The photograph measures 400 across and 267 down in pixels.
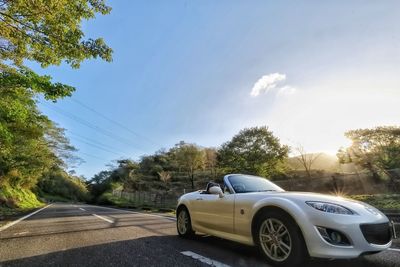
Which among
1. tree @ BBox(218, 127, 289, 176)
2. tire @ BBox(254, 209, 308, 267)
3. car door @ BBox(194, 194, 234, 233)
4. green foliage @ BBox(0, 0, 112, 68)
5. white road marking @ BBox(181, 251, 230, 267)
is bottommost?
white road marking @ BBox(181, 251, 230, 267)

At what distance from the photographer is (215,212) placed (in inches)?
202

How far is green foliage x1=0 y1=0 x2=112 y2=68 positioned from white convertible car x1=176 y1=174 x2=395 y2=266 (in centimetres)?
670

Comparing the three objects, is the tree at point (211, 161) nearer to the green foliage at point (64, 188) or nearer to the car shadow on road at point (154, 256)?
the green foliage at point (64, 188)

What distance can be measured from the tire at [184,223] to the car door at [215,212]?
0.41 meters

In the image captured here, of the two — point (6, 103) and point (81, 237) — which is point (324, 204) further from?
point (6, 103)

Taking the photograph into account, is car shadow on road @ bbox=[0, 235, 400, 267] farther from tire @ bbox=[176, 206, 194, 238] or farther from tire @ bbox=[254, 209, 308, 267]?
tire @ bbox=[176, 206, 194, 238]

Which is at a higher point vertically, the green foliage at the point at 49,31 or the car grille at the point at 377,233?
the green foliage at the point at 49,31

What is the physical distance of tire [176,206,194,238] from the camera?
6025mm

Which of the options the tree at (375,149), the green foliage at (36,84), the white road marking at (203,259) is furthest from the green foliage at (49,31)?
the tree at (375,149)

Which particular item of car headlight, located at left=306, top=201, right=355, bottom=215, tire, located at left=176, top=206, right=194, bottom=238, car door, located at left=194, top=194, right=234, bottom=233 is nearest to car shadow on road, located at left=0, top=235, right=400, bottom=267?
car door, located at left=194, top=194, right=234, bottom=233

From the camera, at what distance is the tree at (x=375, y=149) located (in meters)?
26.5

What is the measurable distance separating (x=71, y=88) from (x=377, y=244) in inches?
362

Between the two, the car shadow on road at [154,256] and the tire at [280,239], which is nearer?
the tire at [280,239]

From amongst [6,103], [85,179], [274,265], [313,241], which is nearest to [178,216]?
[274,265]
